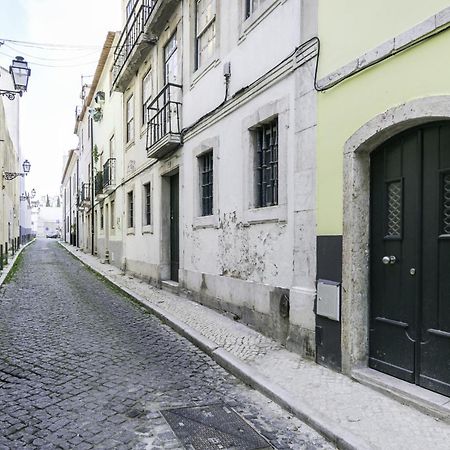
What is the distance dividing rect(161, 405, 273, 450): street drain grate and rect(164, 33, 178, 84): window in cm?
811

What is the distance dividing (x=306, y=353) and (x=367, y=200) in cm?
186

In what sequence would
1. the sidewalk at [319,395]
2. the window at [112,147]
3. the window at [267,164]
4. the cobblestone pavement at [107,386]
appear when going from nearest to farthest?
the sidewalk at [319,395] < the cobblestone pavement at [107,386] < the window at [267,164] < the window at [112,147]

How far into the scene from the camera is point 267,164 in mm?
6504

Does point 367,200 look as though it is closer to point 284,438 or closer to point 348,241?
point 348,241

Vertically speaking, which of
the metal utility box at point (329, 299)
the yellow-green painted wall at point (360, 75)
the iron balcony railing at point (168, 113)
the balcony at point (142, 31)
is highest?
the balcony at point (142, 31)

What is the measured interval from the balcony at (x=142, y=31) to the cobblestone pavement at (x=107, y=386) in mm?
6961

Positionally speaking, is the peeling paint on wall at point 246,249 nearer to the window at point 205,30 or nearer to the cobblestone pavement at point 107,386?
the cobblestone pavement at point 107,386

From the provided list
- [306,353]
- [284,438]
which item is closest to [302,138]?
[306,353]

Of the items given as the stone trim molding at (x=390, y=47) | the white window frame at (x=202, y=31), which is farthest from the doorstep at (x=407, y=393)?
the white window frame at (x=202, y=31)

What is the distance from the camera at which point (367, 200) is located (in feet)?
14.6

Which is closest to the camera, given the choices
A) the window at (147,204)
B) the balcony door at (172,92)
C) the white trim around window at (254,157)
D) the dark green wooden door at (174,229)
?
the white trim around window at (254,157)

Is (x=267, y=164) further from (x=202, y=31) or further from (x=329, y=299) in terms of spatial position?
(x=202, y=31)

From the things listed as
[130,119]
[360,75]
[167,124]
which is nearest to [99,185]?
[130,119]

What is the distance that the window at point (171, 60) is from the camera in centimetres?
1035
